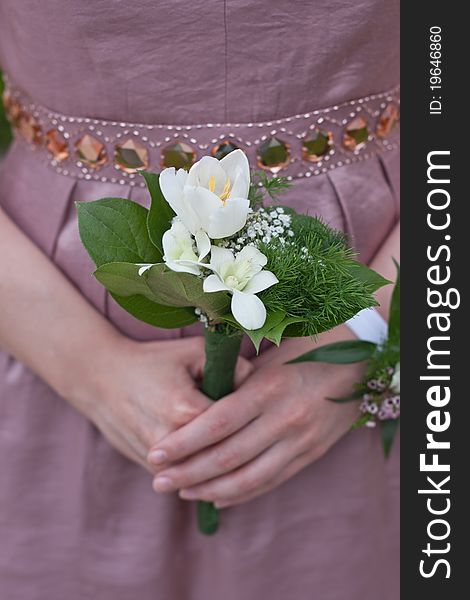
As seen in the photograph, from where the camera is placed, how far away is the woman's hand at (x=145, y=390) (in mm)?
825

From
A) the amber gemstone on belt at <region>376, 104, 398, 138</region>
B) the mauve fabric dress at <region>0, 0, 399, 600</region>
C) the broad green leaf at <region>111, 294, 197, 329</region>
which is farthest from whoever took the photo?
the amber gemstone on belt at <region>376, 104, 398, 138</region>

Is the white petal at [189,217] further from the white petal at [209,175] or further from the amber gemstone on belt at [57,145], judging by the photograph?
the amber gemstone on belt at [57,145]

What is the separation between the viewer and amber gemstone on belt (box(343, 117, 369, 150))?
0.87 metres

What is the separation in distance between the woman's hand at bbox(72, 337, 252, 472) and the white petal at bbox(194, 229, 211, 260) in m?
0.28

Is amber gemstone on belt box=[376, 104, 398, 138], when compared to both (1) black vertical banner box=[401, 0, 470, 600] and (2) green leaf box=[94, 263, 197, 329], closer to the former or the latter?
(1) black vertical banner box=[401, 0, 470, 600]

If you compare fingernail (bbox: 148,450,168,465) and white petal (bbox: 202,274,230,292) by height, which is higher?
white petal (bbox: 202,274,230,292)

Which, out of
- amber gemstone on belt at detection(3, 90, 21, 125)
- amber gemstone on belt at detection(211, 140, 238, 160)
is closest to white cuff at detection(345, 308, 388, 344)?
amber gemstone on belt at detection(211, 140, 238, 160)

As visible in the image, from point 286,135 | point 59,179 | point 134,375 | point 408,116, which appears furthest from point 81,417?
point 408,116

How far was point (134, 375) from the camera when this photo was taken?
840 millimetres

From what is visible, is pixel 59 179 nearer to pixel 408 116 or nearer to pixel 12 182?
pixel 12 182

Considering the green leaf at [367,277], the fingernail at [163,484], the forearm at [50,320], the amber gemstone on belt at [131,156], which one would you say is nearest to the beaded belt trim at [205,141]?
the amber gemstone on belt at [131,156]

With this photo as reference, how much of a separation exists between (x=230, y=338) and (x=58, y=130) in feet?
1.09

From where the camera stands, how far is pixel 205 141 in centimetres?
82

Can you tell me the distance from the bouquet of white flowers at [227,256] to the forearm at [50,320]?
188mm
